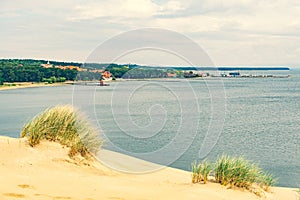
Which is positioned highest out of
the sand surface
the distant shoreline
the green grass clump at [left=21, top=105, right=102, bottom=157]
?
the green grass clump at [left=21, top=105, right=102, bottom=157]

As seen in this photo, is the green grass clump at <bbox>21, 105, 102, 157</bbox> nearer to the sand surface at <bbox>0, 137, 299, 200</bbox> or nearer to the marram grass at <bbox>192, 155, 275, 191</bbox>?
the sand surface at <bbox>0, 137, 299, 200</bbox>

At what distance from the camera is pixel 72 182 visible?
8.95 m

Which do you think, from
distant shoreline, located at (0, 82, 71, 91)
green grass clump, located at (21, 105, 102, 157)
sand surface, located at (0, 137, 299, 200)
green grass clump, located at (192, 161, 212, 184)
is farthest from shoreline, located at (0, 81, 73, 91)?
green grass clump, located at (192, 161, 212, 184)

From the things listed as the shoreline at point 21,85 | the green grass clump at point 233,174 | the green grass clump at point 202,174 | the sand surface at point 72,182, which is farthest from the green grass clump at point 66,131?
the shoreline at point 21,85

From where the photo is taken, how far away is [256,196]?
9.73m

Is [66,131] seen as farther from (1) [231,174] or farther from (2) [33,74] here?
(2) [33,74]

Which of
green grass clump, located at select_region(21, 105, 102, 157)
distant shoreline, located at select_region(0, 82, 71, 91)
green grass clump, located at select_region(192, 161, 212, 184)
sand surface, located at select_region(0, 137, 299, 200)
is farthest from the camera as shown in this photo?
distant shoreline, located at select_region(0, 82, 71, 91)

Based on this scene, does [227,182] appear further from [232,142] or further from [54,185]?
[232,142]

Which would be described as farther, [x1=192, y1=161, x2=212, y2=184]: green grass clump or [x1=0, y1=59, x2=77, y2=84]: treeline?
[x1=0, y1=59, x2=77, y2=84]: treeline

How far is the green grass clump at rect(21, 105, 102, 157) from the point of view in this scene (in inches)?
456

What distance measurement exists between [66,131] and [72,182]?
3.30 metres

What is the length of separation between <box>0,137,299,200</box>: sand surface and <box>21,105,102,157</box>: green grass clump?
32 cm

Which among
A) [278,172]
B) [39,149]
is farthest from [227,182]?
[278,172]

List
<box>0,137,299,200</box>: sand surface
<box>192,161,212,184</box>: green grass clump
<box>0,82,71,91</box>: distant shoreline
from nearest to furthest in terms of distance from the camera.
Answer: <box>0,137,299,200</box>: sand surface, <box>192,161,212,184</box>: green grass clump, <box>0,82,71,91</box>: distant shoreline
